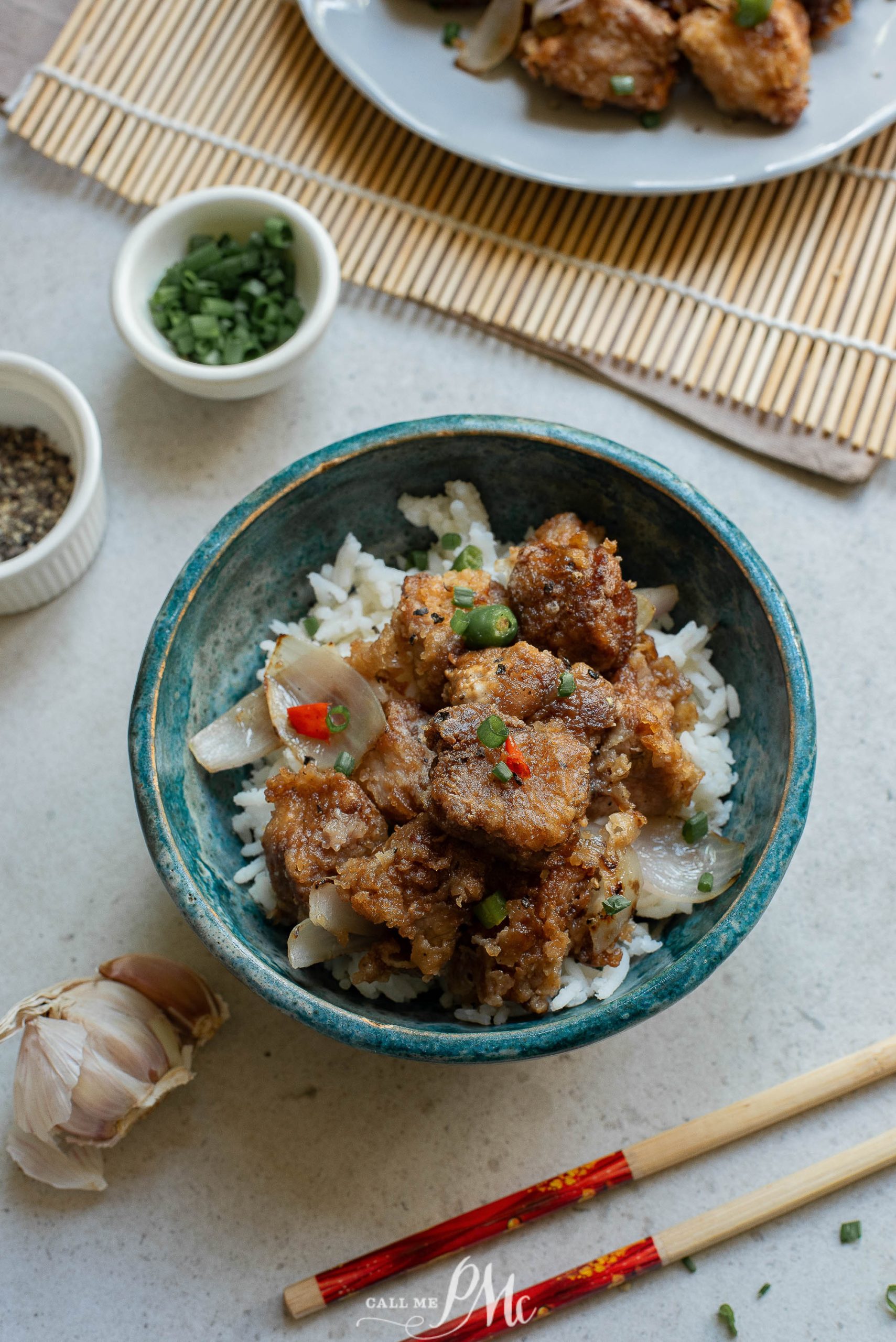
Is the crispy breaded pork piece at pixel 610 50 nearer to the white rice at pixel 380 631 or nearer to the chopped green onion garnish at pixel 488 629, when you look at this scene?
the white rice at pixel 380 631

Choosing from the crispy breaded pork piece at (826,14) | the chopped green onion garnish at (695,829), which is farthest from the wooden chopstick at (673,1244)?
the crispy breaded pork piece at (826,14)

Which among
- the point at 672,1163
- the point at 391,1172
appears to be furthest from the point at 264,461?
the point at 672,1163

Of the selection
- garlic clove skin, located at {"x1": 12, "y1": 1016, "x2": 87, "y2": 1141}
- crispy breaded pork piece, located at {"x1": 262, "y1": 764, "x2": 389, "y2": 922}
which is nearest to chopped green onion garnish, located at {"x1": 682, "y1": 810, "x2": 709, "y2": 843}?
crispy breaded pork piece, located at {"x1": 262, "y1": 764, "x2": 389, "y2": 922}

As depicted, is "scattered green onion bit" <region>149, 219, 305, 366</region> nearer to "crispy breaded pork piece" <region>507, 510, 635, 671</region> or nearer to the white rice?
the white rice

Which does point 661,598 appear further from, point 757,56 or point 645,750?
point 757,56

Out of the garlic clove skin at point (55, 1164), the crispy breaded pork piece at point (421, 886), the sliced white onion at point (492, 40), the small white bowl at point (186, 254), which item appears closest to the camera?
the crispy breaded pork piece at point (421, 886)

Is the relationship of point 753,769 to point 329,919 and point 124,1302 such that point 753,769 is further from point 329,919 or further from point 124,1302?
point 124,1302
